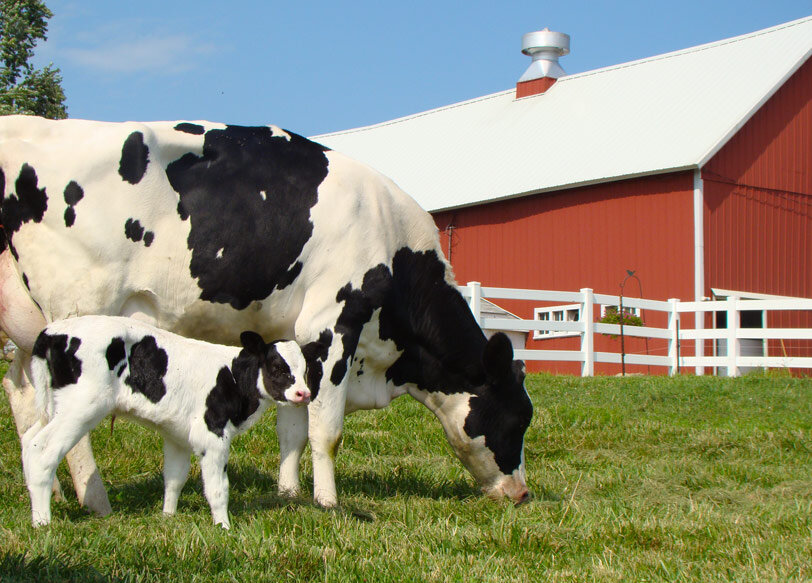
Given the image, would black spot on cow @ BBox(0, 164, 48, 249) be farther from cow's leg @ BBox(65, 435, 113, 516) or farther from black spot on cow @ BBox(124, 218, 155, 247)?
cow's leg @ BBox(65, 435, 113, 516)

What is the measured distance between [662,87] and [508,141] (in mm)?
4397

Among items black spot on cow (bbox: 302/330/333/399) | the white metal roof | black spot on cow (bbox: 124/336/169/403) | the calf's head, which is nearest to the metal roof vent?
the white metal roof

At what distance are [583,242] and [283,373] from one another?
2038 centimetres

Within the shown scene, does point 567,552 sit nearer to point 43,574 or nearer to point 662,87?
point 43,574

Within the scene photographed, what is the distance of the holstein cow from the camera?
5.68m

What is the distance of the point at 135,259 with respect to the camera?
18.8ft

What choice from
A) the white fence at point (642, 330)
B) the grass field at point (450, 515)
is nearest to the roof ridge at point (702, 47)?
the white fence at point (642, 330)

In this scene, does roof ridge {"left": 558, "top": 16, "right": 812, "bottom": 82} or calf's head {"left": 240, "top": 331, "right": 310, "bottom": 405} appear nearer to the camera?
calf's head {"left": 240, "top": 331, "right": 310, "bottom": 405}

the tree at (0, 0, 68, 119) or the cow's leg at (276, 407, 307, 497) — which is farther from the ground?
the tree at (0, 0, 68, 119)

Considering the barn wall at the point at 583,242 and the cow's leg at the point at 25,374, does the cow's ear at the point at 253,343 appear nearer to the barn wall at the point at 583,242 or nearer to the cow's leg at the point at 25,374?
the cow's leg at the point at 25,374

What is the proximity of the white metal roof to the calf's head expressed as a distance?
18.8 meters

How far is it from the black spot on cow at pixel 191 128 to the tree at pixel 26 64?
91.3 feet

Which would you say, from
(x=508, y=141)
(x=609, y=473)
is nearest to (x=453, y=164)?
(x=508, y=141)

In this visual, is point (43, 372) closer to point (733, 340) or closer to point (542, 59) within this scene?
point (733, 340)
